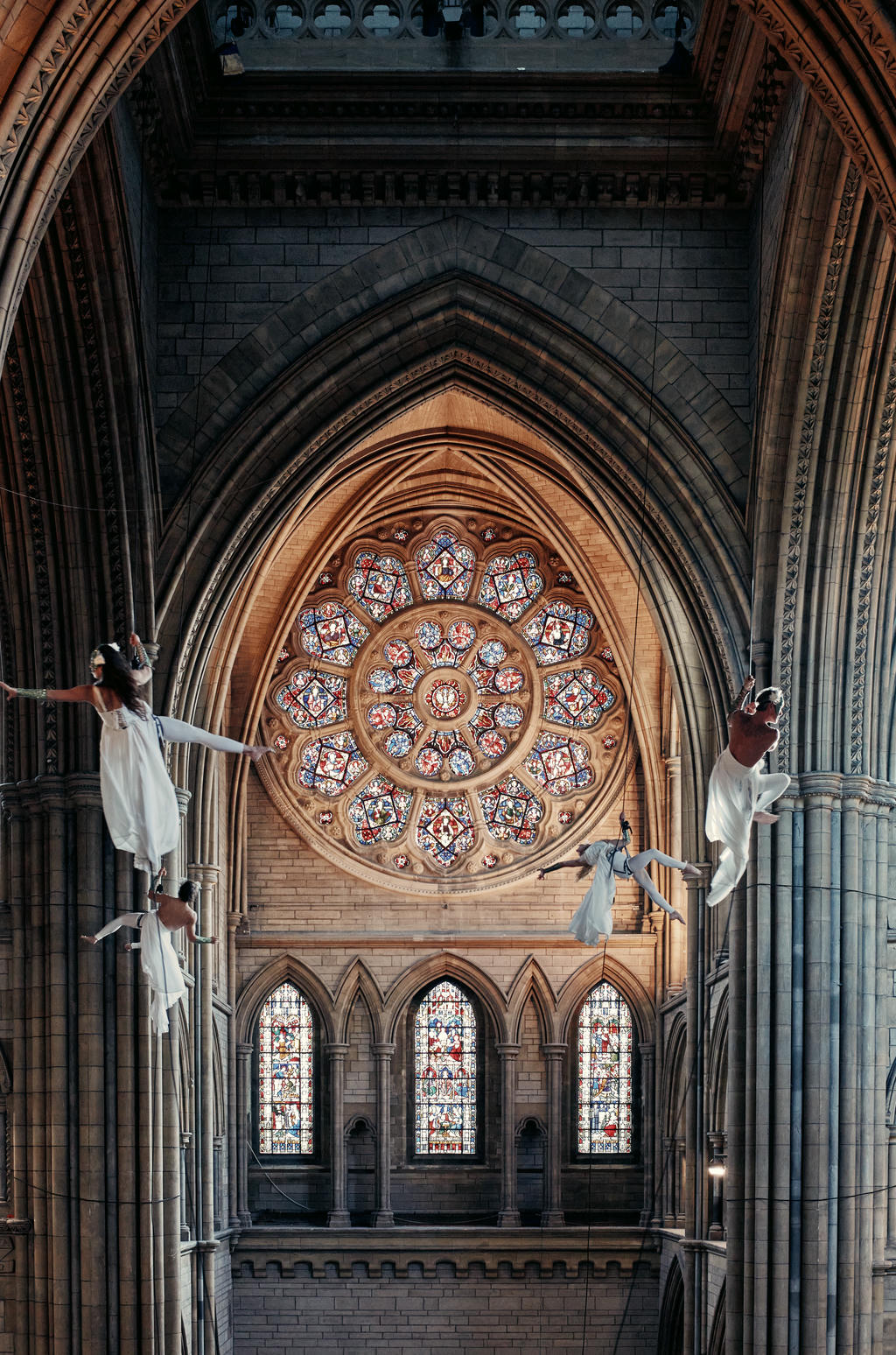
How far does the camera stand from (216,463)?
2056 cm

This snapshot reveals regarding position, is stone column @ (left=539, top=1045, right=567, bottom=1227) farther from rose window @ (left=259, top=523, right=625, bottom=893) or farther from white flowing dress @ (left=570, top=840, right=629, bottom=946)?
white flowing dress @ (left=570, top=840, right=629, bottom=946)

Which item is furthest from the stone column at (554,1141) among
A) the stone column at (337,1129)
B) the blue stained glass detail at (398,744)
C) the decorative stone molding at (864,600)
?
the decorative stone molding at (864,600)

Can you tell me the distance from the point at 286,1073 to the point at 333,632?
5699mm

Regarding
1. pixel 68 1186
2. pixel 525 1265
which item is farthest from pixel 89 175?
pixel 525 1265

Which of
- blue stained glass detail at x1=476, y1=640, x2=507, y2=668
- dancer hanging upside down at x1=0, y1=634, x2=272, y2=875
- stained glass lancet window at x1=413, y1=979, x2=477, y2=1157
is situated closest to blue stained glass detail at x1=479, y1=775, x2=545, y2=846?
blue stained glass detail at x1=476, y1=640, x2=507, y2=668

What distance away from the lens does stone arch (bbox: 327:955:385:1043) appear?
89.5 ft

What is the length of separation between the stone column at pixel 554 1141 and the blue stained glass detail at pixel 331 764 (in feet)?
13.9

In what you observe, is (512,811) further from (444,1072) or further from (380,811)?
(444,1072)

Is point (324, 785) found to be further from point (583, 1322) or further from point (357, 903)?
point (583, 1322)

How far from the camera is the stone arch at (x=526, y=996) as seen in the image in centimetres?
2725

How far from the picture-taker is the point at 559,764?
28344 millimetres

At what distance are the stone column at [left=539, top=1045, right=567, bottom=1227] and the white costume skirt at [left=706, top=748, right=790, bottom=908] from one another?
1300 centimetres

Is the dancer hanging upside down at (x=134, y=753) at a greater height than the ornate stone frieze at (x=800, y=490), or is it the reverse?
the ornate stone frieze at (x=800, y=490)

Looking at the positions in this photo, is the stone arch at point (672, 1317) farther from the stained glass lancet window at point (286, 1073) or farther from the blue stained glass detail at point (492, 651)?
the blue stained glass detail at point (492, 651)
